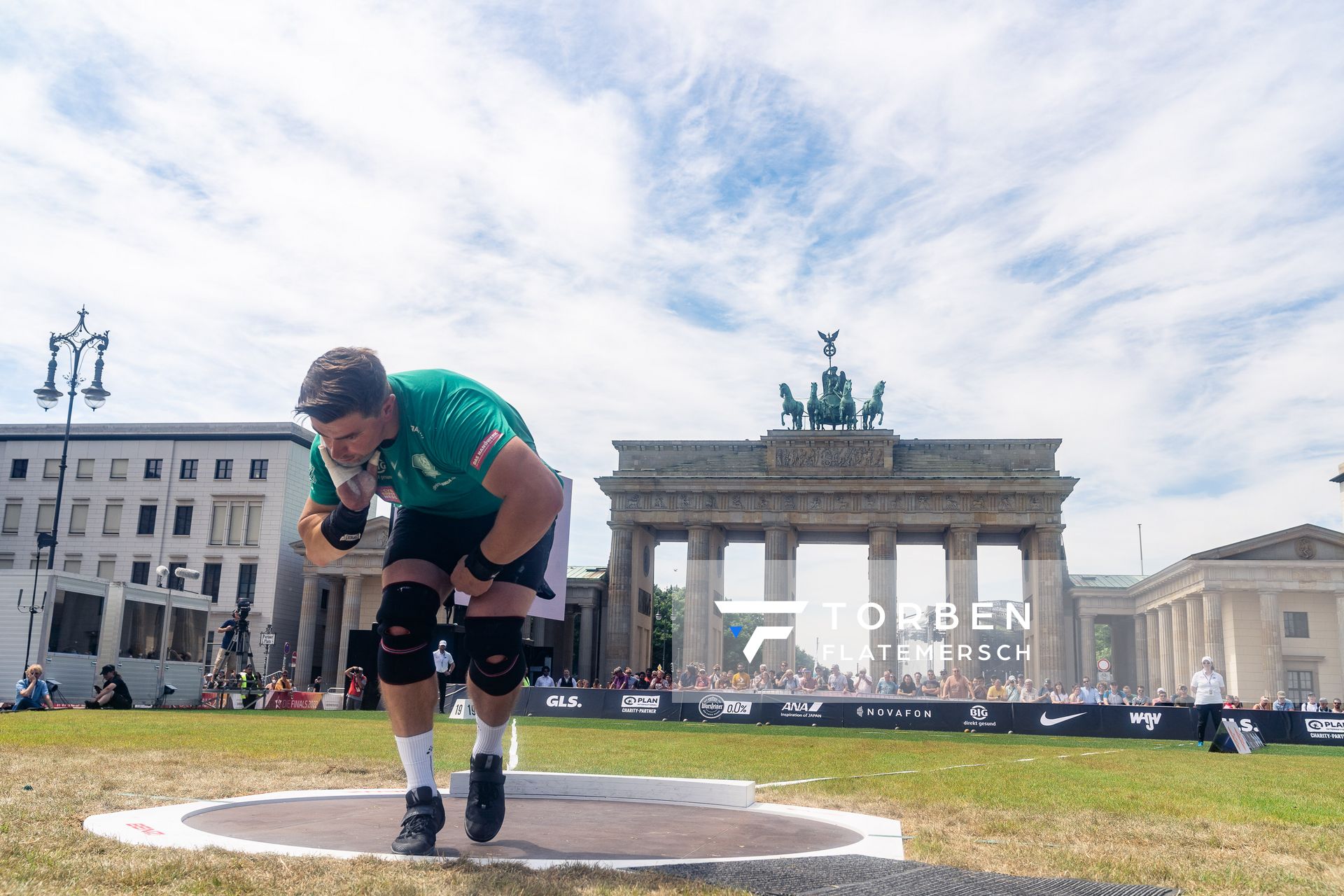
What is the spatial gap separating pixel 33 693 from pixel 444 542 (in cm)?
2147

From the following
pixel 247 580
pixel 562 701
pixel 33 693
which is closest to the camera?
pixel 33 693

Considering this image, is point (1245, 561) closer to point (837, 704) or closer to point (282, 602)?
point (837, 704)

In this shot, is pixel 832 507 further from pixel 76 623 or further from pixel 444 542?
pixel 444 542

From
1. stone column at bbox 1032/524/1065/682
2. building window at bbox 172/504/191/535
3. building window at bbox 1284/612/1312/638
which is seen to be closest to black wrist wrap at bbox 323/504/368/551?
stone column at bbox 1032/524/1065/682

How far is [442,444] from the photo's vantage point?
12.5 ft

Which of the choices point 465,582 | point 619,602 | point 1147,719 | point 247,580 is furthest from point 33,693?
point 619,602

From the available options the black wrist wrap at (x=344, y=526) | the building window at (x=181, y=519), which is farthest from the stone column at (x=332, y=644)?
the black wrist wrap at (x=344, y=526)

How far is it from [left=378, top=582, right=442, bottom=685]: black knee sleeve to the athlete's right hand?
421 millimetres

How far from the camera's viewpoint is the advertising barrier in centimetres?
2292

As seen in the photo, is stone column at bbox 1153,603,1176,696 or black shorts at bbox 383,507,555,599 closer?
black shorts at bbox 383,507,555,599

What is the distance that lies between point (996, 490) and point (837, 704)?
126 ft

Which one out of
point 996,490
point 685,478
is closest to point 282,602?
point 685,478

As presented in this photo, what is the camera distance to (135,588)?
1247 inches

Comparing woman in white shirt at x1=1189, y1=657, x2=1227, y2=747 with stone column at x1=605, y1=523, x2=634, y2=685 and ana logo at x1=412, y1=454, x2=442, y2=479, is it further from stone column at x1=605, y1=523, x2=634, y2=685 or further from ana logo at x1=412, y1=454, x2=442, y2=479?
stone column at x1=605, y1=523, x2=634, y2=685
